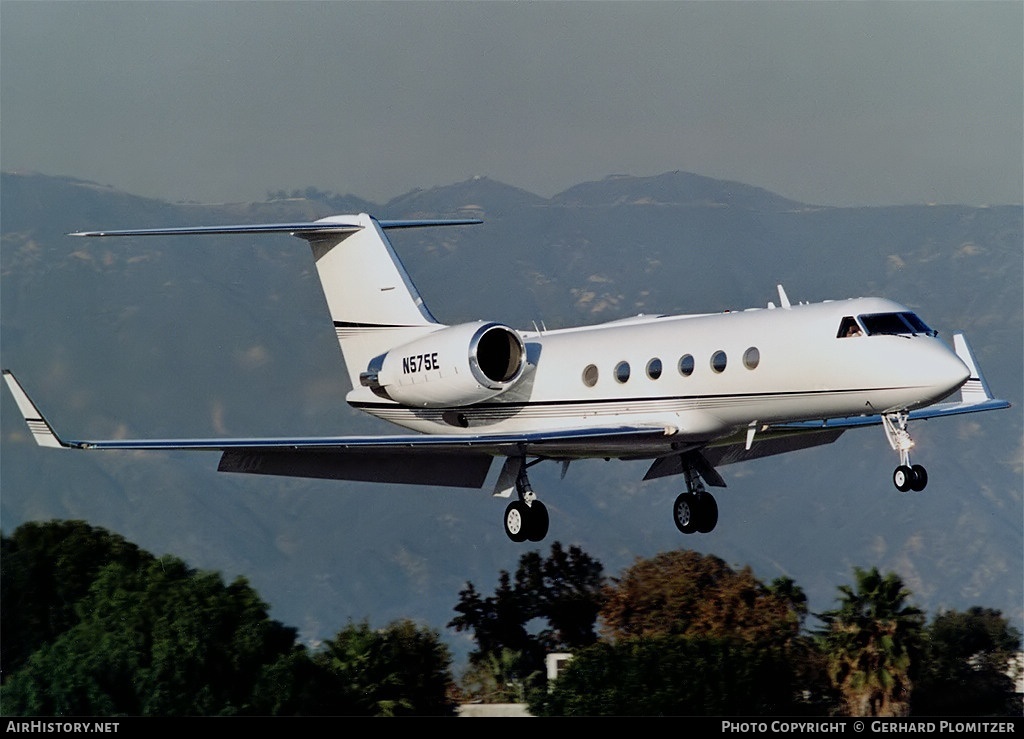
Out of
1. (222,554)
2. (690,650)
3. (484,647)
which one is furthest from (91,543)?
(222,554)

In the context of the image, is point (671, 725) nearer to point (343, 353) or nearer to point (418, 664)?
point (343, 353)

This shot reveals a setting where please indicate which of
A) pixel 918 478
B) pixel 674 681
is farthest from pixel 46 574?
pixel 918 478

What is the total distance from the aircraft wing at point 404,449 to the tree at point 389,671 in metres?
15.6

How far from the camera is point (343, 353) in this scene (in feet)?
90.4

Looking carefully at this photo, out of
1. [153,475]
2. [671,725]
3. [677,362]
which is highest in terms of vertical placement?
[153,475]

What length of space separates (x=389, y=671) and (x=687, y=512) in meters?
20.6

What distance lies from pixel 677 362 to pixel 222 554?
151936mm

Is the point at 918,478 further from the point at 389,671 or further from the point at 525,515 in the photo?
the point at 389,671

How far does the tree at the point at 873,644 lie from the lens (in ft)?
131

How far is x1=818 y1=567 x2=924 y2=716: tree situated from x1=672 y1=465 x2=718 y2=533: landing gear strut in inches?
672

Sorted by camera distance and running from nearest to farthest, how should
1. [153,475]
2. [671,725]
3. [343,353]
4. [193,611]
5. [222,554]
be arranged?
[671,725], [343,353], [193,611], [222,554], [153,475]

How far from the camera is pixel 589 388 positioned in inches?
920

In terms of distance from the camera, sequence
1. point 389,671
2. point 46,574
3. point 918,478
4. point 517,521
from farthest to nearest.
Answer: point 389,671 → point 46,574 → point 517,521 → point 918,478

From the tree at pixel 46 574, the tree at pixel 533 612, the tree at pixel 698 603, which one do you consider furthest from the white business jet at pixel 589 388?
the tree at pixel 533 612
